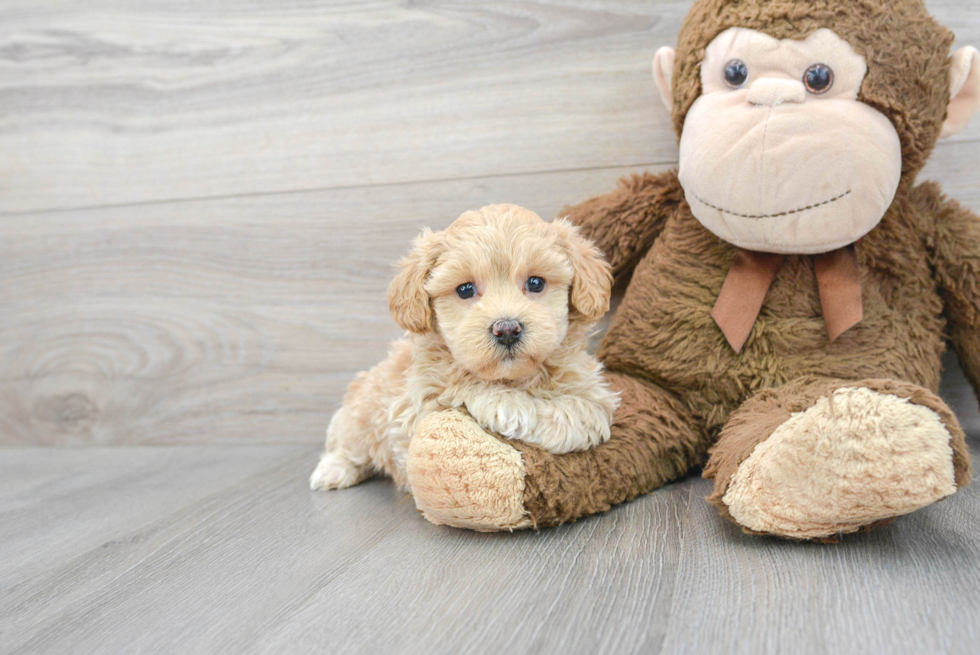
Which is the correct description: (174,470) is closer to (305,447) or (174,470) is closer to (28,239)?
(305,447)

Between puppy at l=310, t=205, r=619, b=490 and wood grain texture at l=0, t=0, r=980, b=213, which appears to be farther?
wood grain texture at l=0, t=0, r=980, b=213

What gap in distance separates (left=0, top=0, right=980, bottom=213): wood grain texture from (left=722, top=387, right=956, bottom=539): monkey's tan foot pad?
23.4 inches

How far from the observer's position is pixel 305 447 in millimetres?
1340

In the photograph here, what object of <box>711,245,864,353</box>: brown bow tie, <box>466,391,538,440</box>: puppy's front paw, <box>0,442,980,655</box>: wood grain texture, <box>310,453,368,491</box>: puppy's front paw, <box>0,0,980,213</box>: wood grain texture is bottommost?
<box>310,453,368,491</box>: puppy's front paw

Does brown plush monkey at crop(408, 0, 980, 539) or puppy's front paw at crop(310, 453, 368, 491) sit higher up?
brown plush monkey at crop(408, 0, 980, 539)

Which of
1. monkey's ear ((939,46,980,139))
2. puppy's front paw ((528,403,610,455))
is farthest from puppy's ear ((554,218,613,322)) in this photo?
monkey's ear ((939,46,980,139))

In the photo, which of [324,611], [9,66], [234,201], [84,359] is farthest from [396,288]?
[9,66]

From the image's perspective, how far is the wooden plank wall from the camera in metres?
1.17

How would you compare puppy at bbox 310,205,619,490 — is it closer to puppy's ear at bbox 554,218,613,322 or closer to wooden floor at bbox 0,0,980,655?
puppy's ear at bbox 554,218,613,322

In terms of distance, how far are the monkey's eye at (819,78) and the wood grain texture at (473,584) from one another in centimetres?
49

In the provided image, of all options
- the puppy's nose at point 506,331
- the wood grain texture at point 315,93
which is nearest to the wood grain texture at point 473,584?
the puppy's nose at point 506,331

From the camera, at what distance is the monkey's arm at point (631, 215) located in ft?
3.41

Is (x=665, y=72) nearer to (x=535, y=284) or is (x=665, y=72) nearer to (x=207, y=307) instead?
(x=535, y=284)

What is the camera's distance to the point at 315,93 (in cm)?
Answer: 125
